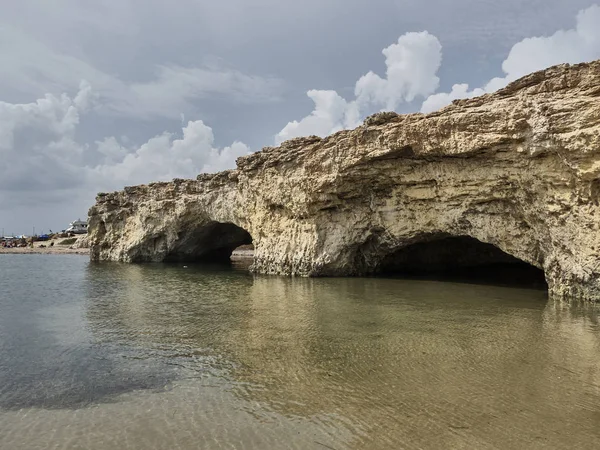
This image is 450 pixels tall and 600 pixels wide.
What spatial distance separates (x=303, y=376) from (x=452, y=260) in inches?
890

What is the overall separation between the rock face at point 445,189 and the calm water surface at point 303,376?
10.6ft

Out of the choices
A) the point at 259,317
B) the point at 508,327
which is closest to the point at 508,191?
the point at 508,327

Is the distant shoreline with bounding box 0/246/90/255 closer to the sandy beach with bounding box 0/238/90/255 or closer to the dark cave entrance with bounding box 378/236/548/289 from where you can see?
the sandy beach with bounding box 0/238/90/255

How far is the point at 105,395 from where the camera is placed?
21.5ft

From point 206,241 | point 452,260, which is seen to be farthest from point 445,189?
point 206,241

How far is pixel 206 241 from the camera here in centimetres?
3981

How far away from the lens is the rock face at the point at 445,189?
45.6ft

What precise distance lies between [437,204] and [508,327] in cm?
910

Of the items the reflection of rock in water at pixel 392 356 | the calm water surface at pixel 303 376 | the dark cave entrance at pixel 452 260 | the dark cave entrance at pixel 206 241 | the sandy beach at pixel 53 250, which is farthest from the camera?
the sandy beach at pixel 53 250

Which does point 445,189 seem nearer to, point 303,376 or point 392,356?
point 392,356

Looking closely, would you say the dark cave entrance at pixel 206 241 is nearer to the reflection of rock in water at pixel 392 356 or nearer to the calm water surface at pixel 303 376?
the reflection of rock in water at pixel 392 356

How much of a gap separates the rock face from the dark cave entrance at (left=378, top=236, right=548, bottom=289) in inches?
4.7

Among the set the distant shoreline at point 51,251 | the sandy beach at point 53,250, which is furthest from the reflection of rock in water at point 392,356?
the sandy beach at point 53,250

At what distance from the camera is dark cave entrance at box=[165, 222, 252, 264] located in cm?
3694
